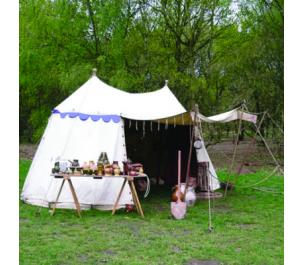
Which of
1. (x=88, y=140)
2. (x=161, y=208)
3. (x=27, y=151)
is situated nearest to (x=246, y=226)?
(x=161, y=208)

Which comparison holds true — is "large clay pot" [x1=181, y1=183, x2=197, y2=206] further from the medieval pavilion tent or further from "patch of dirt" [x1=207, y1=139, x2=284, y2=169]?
"patch of dirt" [x1=207, y1=139, x2=284, y2=169]

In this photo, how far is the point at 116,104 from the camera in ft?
24.0

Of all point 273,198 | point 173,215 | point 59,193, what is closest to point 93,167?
point 59,193

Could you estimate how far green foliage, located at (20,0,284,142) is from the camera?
13672 mm

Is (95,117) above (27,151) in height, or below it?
above

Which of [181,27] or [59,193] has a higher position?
[181,27]

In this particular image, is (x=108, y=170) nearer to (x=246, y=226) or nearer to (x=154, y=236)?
(x=154, y=236)

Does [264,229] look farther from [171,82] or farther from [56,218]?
[171,82]

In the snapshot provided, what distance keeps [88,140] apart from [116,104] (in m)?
0.78

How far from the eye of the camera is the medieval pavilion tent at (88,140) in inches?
263

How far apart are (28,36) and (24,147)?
5339mm

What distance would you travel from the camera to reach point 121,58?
14188 mm

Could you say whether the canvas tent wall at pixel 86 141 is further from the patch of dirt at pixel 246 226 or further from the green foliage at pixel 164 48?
the green foliage at pixel 164 48

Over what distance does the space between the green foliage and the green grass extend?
7035 millimetres
